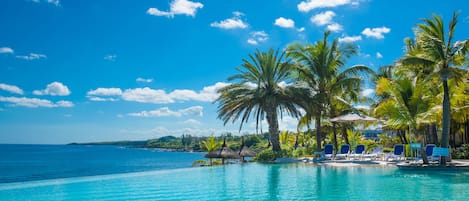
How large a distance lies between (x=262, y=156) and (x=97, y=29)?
14939mm

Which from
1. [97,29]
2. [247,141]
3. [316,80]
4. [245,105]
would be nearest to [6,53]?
[97,29]

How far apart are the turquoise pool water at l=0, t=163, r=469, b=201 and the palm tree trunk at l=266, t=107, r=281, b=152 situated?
6328mm

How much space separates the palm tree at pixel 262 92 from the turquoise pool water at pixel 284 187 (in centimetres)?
664

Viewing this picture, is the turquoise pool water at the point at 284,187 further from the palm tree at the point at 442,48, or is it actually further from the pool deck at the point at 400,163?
the palm tree at the point at 442,48

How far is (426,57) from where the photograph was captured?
1491 cm

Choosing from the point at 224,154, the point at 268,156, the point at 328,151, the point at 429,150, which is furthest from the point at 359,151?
the point at 224,154

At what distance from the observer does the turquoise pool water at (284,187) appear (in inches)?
383

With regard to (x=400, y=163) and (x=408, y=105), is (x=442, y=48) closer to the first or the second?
(x=408, y=105)

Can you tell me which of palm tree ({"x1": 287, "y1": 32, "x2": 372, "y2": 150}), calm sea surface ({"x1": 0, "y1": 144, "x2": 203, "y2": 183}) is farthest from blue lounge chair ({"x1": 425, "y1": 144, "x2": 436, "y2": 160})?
calm sea surface ({"x1": 0, "y1": 144, "x2": 203, "y2": 183})

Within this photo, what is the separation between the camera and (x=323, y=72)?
21312 millimetres

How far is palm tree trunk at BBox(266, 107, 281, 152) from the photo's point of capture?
A: 2128 centimetres

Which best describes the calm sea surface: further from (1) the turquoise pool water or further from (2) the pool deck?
(2) the pool deck

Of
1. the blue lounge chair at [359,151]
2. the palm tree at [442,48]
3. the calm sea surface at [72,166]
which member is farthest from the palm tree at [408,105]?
the calm sea surface at [72,166]

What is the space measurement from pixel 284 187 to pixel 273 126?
10.3 metres
